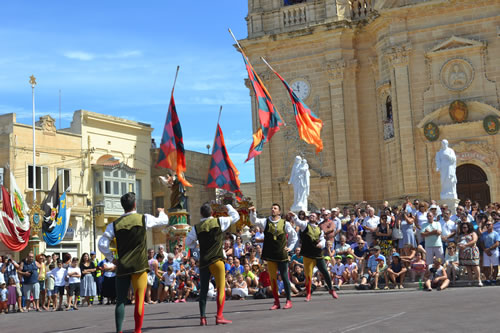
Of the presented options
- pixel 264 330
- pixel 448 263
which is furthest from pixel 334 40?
pixel 264 330

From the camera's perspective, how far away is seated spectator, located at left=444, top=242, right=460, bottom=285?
54.8 feet

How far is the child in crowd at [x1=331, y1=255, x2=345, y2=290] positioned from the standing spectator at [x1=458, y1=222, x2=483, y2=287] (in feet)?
9.98

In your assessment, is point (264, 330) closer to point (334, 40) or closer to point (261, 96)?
point (261, 96)

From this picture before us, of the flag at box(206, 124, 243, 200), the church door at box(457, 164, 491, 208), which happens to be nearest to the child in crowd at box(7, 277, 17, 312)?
the flag at box(206, 124, 243, 200)

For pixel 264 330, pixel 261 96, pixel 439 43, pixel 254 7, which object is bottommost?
pixel 264 330

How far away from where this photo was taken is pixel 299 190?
1044 inches

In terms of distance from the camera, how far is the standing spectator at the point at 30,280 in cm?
1950

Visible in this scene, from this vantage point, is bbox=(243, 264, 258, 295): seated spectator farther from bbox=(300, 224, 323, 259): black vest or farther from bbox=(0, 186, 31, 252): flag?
bbox=(0, 186, 31, 252): flag

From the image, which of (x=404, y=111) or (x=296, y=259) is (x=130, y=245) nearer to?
(x=296, y=259)

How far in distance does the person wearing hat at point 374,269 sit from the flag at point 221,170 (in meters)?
7.46

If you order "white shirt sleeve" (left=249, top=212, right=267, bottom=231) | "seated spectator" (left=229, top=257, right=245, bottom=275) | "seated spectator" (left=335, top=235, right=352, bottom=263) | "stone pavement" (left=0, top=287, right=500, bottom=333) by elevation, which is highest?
"white shirt sleeve" (left=249, top=212, right=267, bottom=231)

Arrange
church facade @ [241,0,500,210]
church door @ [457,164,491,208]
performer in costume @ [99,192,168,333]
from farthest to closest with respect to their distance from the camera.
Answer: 1. church door @ [457,164,491,208]
2. church facade @ [241,0,500,210]
3. performer in costume @ [99,192,168,333]

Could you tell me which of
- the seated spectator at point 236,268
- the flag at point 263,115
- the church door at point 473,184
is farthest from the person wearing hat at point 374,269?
the church door at point 473,184

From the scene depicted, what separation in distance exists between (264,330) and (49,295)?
12.2 m
